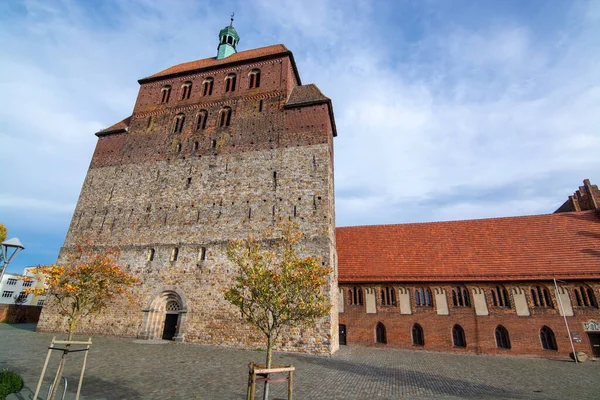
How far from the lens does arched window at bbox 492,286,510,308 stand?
18.1 m

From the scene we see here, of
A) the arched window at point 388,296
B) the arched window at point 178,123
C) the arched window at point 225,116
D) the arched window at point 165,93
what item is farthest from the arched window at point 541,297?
the arched window at point 165,93

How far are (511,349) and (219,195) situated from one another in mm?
20074

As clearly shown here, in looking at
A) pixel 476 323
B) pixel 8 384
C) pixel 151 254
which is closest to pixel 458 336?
pixel 476 323

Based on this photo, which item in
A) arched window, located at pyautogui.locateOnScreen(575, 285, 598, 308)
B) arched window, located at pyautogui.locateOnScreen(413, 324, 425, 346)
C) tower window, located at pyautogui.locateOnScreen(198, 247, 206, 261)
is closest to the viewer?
arched window, located at pyautogui.locateOnScreen(575, 285, 598, 308)

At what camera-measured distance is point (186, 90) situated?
2427 centimetres

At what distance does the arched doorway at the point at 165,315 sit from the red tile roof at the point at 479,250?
1081 cm

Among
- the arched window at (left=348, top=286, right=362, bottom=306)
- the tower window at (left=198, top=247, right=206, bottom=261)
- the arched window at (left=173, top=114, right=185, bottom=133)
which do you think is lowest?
the arched window at (left=348, top=286, right=362, bottom=306)

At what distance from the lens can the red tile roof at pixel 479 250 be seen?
18312mm

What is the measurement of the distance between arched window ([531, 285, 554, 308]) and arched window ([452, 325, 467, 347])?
4640mm

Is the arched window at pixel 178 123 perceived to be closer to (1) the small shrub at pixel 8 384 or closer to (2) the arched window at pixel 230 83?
(2) the arched window at pixel 230 83

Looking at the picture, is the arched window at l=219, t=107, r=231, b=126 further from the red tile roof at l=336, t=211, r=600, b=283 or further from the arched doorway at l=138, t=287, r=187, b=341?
the red tile roof at l=336, t=211, r=600, b=283

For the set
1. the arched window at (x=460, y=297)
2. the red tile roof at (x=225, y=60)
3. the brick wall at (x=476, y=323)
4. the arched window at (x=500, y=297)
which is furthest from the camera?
the red tile roof at (x=225, y=60)

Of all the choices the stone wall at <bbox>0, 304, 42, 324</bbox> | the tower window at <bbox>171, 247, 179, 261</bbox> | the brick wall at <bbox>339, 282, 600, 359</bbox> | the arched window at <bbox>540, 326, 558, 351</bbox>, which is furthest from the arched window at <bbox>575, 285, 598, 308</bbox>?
the stone wall at <bbox>0, 304, 42, 324</bbox>

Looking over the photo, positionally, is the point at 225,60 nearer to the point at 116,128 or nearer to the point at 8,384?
the point at 116,128
